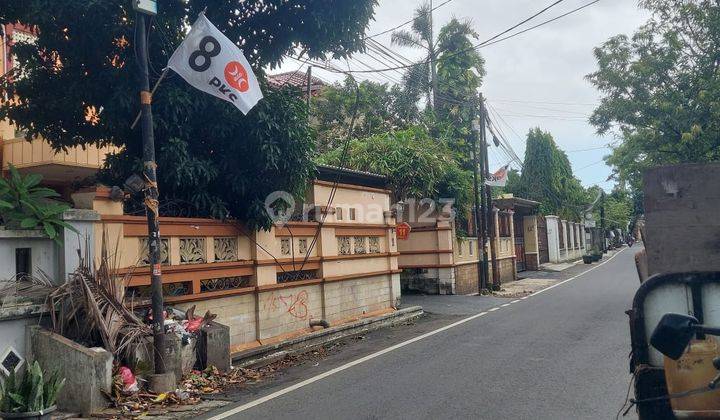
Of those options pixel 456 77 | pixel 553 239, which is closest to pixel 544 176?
pixel 553 239

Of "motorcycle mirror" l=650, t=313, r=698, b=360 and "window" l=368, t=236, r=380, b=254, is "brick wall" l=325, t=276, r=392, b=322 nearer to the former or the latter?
"window" l=368, t=236, r=380, b=254

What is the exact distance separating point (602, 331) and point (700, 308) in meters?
8.76

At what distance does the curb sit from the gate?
959 inches

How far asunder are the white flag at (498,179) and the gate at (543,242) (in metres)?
15.9

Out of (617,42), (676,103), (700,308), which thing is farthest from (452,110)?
(700,308)

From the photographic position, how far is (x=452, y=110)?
104ft

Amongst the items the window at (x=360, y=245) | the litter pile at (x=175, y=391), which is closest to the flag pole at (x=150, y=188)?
the litter pile at (x=175, y=391)

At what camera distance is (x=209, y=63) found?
26.3 ft

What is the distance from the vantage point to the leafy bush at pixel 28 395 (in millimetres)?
5496

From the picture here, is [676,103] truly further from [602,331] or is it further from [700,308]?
[700,308]

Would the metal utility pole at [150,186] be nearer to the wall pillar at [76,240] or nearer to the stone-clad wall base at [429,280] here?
the wall pillar at [76,240]

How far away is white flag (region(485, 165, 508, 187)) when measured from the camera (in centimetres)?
2134

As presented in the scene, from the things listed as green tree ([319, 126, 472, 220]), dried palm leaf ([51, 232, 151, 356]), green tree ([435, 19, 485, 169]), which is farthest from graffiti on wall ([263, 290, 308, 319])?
green tree ([435, 19, 485, 169])

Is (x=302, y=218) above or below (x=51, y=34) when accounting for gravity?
below
